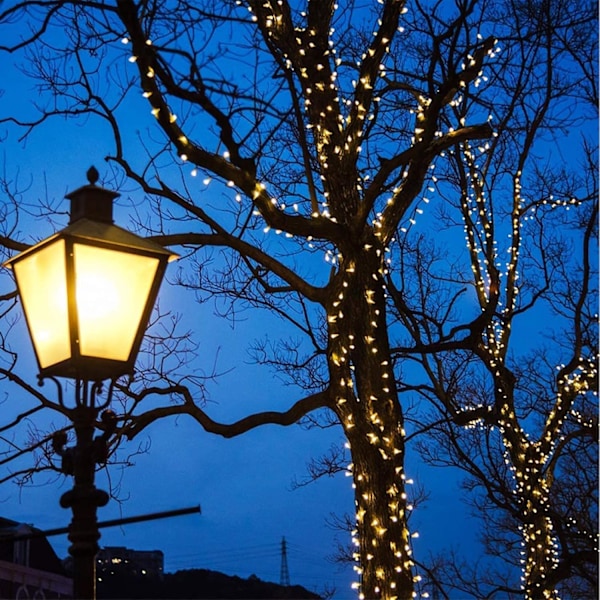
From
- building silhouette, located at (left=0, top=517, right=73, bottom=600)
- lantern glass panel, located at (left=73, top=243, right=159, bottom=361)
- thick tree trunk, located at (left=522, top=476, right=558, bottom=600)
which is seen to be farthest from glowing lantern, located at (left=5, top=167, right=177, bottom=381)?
building silhouette, located at (left=0, top=517, right=73, bottom=600)

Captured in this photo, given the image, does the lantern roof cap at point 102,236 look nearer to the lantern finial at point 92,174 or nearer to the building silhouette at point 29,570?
the lantern finial at point 92,174

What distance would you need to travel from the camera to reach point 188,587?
75.0 feet

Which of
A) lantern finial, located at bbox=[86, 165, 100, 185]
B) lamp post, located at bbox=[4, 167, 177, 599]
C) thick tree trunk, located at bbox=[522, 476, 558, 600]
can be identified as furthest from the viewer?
thick tree trunk, located at bbox=[522, 476, 558, 600]

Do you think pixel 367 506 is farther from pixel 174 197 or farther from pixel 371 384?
pixel 174 197

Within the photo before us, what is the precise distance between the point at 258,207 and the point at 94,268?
8.67 ft

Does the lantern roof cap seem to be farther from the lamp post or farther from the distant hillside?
the distant hillside

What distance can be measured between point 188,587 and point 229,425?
59.5 feet

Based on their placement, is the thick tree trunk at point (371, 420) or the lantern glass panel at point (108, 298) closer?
the lantern glass panel at point (108, 298)

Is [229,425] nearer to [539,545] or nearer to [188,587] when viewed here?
[539,545]

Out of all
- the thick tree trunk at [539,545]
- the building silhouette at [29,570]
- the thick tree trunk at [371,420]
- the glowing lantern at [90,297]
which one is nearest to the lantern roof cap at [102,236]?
the glowing lantern at [90,297]

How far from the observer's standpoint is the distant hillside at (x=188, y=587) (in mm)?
21234

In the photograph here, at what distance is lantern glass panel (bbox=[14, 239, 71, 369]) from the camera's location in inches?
116

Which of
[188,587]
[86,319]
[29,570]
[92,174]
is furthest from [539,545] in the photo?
[29,570]

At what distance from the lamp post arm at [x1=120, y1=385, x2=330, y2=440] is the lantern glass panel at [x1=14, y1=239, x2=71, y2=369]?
2.83m
